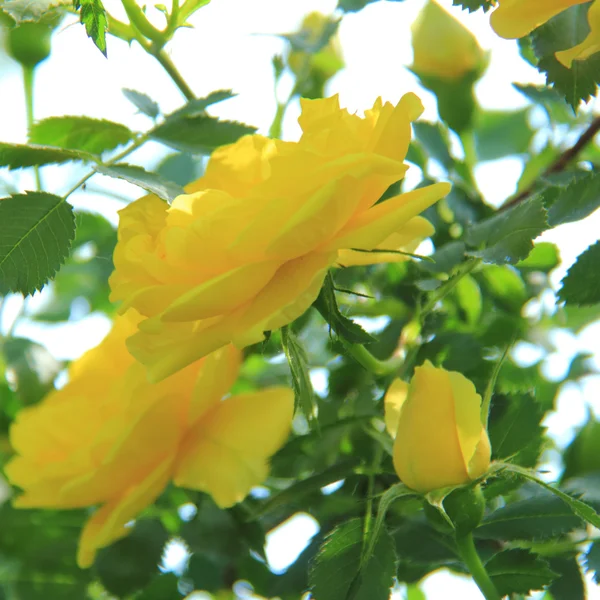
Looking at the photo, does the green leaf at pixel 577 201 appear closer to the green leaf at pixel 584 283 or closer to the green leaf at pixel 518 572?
the green leaf at pixel 584 283

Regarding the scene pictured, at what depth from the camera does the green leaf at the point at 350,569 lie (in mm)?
429

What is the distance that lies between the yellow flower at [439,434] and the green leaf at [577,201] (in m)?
0.13

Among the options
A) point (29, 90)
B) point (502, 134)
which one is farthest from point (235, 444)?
point (502, 134)

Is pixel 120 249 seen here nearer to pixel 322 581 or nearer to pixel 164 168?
pixel 322 581

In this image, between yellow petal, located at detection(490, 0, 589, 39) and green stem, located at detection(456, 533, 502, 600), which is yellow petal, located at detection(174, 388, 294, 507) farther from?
yellow petal, located at detection(490, 0, 589, 39)

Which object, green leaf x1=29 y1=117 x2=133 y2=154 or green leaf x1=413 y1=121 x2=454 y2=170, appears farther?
green leaf x1=413 y1=121 x2=454 y2=170

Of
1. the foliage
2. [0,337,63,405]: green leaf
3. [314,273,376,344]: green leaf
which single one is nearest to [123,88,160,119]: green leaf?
the foliage

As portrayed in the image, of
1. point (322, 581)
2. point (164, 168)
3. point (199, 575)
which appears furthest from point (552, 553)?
point (164, 168)

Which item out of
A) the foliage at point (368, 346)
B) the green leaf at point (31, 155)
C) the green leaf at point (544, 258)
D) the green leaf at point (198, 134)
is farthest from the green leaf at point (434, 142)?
the green leaf at point (31, 155)

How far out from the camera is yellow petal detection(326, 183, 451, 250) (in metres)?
0.37

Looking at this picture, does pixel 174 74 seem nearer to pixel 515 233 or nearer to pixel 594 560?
pixel 515 233

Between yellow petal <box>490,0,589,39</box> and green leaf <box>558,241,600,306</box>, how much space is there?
0.45 ft

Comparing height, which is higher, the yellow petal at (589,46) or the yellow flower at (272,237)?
the yellow petal at (589,46)

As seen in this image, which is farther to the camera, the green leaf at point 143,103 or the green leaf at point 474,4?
the green leaf at point 143,103
